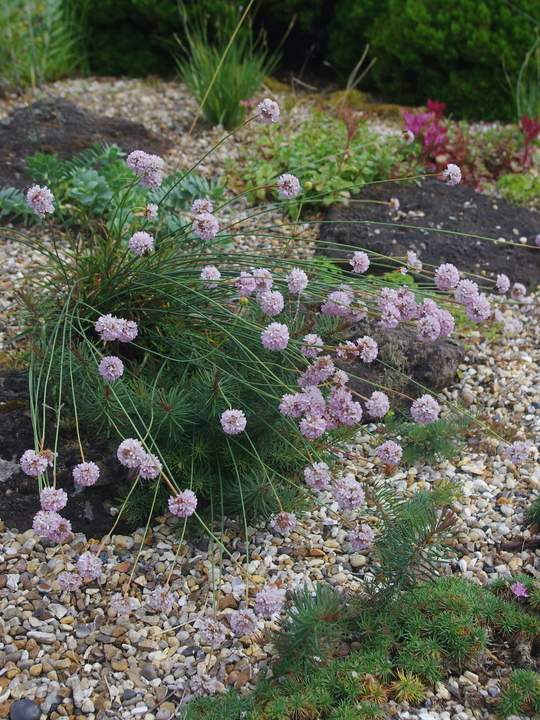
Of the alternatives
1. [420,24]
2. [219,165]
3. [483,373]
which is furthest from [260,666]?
[420,24]

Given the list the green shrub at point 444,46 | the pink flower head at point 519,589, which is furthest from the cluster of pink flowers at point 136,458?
the green shrub at point 444,46

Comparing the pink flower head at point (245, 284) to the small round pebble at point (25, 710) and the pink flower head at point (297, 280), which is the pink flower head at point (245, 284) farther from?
the small round pebble at point (25, 710)

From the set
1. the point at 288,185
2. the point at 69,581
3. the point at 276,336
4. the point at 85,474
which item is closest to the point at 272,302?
the point at 276,336

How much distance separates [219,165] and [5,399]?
286cm

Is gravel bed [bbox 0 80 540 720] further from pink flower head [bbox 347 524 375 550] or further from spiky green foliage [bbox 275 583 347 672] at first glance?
pink flower head [bbox 347 524 375 550]

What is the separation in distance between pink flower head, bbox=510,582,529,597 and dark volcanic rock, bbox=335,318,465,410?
1004 mm

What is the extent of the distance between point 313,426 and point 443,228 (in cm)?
274

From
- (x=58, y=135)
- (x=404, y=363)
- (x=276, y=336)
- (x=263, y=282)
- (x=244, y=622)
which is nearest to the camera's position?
(x=244, y=622)

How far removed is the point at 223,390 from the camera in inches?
91.0

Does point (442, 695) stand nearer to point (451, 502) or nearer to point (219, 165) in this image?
point (451, 502)

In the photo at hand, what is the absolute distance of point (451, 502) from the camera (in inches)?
104

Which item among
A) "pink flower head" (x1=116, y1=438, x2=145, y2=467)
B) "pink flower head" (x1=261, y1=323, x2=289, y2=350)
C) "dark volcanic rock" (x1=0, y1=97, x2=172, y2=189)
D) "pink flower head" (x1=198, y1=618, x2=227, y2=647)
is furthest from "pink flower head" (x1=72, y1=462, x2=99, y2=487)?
"dark volcanic rock" (x1=0, y1=97, x2=172, y2=189)

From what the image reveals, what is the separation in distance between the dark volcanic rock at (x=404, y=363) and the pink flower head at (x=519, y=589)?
1.00 metres

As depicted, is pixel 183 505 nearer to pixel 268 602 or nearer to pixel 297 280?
pixel 268 602
